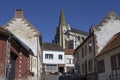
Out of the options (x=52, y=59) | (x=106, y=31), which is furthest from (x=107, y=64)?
(x=52, y=59)

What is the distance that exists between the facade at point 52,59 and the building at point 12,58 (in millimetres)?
36660

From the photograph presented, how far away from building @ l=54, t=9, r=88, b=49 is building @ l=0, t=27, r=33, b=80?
3368 inches

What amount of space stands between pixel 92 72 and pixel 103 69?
4.68m

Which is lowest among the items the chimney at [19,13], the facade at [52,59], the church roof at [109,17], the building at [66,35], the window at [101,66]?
the window at [101,66]

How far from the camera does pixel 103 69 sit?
3061 cm

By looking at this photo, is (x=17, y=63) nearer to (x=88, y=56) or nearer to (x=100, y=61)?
(x=100, y=61)

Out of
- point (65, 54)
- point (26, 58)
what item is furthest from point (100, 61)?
point (65, 54)

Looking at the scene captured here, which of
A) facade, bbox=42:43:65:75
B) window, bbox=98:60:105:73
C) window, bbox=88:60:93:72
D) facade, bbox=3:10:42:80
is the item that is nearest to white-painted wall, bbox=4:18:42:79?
facade, bbox=3:10:42:80

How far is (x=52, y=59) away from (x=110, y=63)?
1644 inches

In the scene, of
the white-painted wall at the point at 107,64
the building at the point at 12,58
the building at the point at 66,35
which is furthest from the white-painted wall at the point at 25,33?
the building at the point at 66,35

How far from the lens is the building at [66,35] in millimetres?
118537

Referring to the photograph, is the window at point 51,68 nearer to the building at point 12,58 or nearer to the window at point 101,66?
the building at point 12,58

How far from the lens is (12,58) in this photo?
25.3m

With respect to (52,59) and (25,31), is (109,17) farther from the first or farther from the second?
(52,59)
